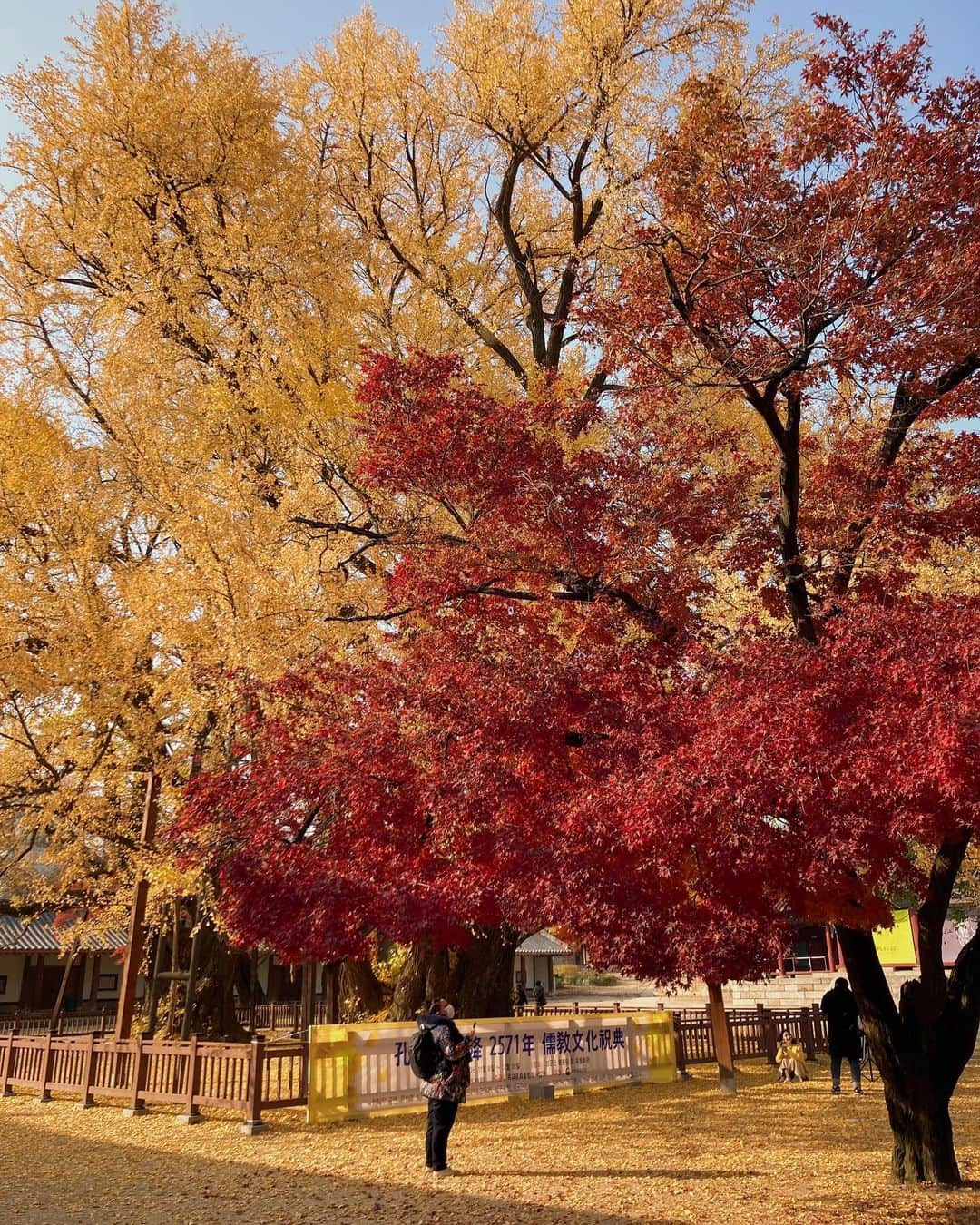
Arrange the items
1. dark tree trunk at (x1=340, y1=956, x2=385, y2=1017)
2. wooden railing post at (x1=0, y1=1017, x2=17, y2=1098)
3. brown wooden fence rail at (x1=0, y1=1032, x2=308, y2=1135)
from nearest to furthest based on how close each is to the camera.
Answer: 1. brown wooden fence rail at (x1=0, y1=1032, x2=308, y2=1135)
2. wooden railing post at (x1=0, y1=1017, x2=17, y2=1098)
3. dark tree trunk at (x1=340, y1=956, x2=385, y2=1017)

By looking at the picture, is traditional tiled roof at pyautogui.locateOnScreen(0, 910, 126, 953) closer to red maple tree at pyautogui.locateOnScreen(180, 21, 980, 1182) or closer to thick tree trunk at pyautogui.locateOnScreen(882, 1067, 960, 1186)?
red maple tree at pyautogui.locateOnScreen(180, 21, 980, 1182)

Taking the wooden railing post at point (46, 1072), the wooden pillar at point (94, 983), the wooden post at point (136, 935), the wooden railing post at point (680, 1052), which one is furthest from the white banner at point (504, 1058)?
the wooden pillar at point (94, 983)

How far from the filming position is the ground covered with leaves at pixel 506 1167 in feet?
22.2

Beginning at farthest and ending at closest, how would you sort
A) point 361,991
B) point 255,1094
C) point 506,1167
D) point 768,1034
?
point 361,991, point 768,1034, point 255,1094, point 506,1167

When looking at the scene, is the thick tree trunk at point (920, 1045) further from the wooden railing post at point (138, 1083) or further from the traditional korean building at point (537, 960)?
the traditional korean building at point (537, 960)

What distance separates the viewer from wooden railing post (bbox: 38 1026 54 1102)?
13.1m

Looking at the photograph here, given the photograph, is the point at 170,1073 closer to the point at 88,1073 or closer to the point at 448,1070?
the point at 88,1073

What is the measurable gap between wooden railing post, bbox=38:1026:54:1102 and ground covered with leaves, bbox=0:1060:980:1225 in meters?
0.61

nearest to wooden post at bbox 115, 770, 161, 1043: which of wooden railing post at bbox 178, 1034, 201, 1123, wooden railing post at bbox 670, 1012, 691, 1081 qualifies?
wooden railing post at bbox 178, 1034, 201, 1123

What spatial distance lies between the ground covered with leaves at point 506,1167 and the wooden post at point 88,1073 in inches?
11.8

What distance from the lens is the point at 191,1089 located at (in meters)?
11.0

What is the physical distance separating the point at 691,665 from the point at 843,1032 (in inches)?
307

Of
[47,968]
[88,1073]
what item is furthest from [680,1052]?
[47,968]

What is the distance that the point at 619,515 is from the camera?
930cm
